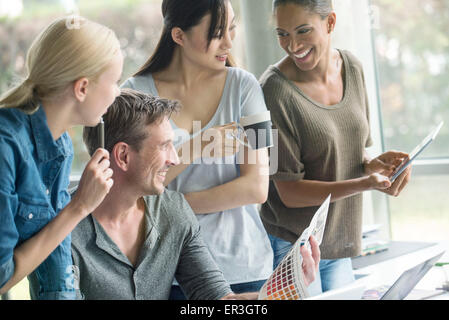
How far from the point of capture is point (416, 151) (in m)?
1.45

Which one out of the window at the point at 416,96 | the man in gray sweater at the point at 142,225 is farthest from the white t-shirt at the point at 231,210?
the window at the point at 416,96

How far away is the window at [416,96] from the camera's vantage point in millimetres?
2500

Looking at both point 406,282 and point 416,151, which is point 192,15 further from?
point 406,282

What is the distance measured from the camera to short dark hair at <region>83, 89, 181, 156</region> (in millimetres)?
1337

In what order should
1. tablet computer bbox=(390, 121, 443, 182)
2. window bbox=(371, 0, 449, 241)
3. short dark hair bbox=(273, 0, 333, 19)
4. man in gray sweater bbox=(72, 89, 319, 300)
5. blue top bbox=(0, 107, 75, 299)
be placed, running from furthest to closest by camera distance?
window bbox=(371, 0, 449, 241), short dark hair bbox=(273, 0, 333, 19), tablet computer bbox=(390, 121, 443, 182), man in gray sweater bbox=(72, 89, 319, 300), blue top bbox=(0, 107, 75, 299)

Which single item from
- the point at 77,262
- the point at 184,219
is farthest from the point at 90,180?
the point at 184,219

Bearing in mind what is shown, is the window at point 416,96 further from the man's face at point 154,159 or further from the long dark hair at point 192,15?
the man's face at point 154,159

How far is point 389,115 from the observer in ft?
8.75

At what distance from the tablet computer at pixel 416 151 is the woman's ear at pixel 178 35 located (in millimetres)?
678

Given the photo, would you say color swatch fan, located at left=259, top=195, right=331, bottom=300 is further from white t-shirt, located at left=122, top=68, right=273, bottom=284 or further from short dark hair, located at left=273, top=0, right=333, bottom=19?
short dark hair, located at left=273, top=0, right=333, bottom=19

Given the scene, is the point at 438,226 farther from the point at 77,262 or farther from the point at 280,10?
the point at 77,262

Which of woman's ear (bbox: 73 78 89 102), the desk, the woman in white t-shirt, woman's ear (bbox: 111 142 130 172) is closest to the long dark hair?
the woman in white t-shirt

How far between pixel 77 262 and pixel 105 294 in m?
0.10

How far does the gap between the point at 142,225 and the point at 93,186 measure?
0.33m
